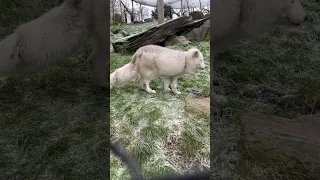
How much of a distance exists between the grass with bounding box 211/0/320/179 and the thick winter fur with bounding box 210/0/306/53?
0.04 meters

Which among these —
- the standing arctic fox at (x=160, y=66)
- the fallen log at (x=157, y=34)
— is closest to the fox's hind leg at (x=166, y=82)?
the standing arctic fox at (x=160, y=66)

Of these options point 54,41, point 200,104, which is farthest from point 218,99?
point 54,41

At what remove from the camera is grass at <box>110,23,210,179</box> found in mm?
875

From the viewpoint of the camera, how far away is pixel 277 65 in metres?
1.25

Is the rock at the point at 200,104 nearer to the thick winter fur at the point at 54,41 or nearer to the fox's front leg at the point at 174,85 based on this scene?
the fox's front leg at the point at 174,85

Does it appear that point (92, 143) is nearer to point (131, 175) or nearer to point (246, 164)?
point (131, 175)

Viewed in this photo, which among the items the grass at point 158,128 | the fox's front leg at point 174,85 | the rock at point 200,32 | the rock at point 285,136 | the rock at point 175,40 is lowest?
the rock at point 285,136

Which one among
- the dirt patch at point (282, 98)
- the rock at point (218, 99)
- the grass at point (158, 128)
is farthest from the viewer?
the dirt patch at point (282, 98)

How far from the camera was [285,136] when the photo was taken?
1.01m

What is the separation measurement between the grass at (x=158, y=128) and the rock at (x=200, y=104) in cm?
2

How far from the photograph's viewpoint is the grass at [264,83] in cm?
100

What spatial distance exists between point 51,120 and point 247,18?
2.35ft

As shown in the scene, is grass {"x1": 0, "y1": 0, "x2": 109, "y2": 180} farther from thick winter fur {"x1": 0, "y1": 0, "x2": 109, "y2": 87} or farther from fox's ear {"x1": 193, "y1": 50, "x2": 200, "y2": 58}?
fox's ear {"x1": 193, "y1": 50, "x2": 200, "y2": 58}

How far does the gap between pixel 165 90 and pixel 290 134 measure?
1.36ft
